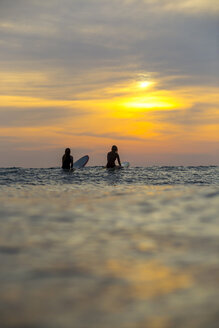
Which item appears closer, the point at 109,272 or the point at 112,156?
Answer: the point at 109,272

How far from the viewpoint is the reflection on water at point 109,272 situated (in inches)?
69.2

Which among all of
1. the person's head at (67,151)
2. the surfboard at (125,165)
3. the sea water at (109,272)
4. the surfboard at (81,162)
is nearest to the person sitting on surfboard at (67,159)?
the person's head at (67,151)

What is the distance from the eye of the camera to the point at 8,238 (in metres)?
3.59

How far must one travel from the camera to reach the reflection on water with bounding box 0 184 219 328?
176 centimetres

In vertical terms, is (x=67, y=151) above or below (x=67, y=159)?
above

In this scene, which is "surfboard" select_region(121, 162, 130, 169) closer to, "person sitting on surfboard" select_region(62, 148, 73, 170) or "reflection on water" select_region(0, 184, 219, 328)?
"person sitting on surfboard" select_region(62, 148, 73, 170)

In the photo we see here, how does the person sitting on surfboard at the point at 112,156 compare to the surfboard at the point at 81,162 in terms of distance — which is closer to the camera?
the person sitting on surfboard at the point at 112,156

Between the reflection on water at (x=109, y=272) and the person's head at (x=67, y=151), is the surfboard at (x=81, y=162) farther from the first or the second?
the reflection on water at (x=109, y=272)

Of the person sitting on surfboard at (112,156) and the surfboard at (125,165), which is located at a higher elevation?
the person sitting on surfboard at (112,156)

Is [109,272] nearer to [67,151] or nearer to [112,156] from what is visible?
[67,151]

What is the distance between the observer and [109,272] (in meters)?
2.45

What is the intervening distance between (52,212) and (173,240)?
101 inches

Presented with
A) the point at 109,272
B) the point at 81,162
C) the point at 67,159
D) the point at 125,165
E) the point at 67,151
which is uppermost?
the point at 67,151

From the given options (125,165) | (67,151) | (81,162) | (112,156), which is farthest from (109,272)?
(125,165)
